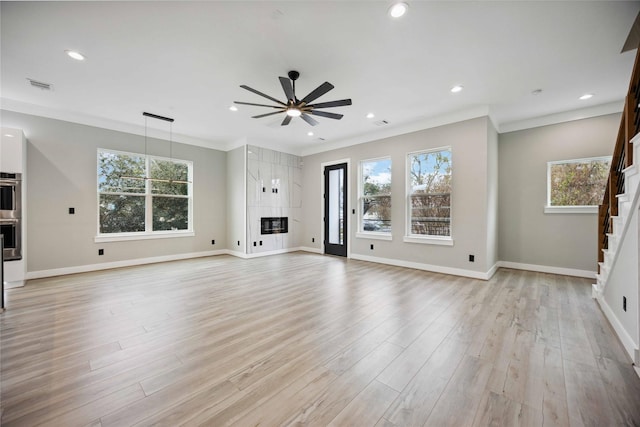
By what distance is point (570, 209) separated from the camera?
4.62 meters

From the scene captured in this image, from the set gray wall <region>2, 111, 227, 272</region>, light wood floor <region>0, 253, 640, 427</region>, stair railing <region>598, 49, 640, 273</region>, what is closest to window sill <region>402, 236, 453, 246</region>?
light wood floor <region>0, 253, 640, 427</region>

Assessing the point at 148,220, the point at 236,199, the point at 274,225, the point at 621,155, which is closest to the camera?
the point at 621,155

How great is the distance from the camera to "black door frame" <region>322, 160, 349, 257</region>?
6574 millimetres

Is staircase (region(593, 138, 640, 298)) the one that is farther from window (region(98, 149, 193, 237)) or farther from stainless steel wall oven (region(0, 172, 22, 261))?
stainless steel wall oven (region(0, 172, 22, 261))

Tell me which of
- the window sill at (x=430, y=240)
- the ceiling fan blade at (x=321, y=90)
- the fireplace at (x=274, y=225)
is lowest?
the window sill at (x=430, y=240)

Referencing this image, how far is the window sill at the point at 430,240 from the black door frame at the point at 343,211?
1.66m

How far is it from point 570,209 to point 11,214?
948cm

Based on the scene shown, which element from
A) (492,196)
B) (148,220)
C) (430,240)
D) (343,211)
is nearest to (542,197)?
(492,196)

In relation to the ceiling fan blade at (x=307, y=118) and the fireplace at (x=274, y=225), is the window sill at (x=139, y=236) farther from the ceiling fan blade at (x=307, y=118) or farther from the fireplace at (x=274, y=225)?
the ceiling fan blade at (x=307, y=118)

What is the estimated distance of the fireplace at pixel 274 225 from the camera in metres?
6.83

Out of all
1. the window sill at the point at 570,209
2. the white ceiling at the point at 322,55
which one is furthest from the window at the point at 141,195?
the window sill at the point at 570,209

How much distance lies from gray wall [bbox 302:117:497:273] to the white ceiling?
43 centimetres

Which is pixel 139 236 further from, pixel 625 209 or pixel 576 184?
pixel 576 184

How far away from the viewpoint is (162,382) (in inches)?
69.3
